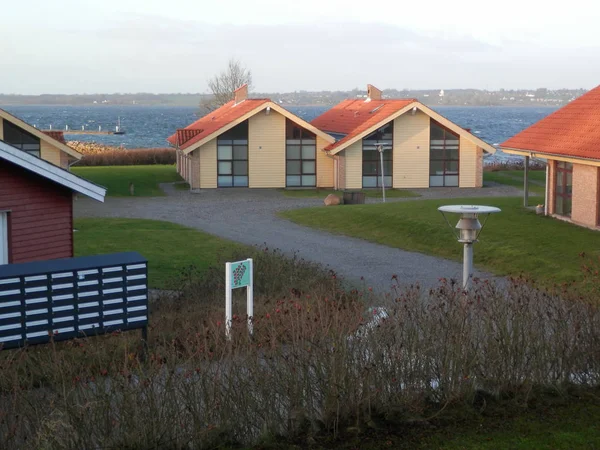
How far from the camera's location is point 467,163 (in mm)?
45469

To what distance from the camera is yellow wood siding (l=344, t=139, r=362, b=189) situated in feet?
147

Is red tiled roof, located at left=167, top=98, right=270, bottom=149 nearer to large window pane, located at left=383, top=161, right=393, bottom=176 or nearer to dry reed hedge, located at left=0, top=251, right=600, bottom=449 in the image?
large window pane, located at left=383, top=161, right=393, bottom=176

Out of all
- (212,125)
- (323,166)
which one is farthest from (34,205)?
(212,125)

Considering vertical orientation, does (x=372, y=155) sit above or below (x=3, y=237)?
above

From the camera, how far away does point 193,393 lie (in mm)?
8188

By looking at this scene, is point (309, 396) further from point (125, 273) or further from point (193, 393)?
point (125, 273)

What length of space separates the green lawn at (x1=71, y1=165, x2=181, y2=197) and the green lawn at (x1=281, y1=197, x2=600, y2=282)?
12.5 meters

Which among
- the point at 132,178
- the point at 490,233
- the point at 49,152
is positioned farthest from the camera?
the point at 132,178

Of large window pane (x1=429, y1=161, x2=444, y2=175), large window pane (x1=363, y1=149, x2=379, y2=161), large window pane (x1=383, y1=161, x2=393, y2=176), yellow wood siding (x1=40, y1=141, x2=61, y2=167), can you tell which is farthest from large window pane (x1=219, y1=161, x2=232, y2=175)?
yellow wood siding (x1=40, y1=141, x2=61, y2=167)

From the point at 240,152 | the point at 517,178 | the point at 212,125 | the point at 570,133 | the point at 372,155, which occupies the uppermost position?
the point at 212,125

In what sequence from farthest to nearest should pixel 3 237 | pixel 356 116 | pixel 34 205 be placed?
1. pixel 356 116
2. pixel 34 205
3. pixel 3 237

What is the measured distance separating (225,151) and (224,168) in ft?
2.73

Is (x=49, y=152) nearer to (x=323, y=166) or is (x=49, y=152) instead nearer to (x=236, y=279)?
(x=323, y=166)

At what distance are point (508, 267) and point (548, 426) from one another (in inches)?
513
